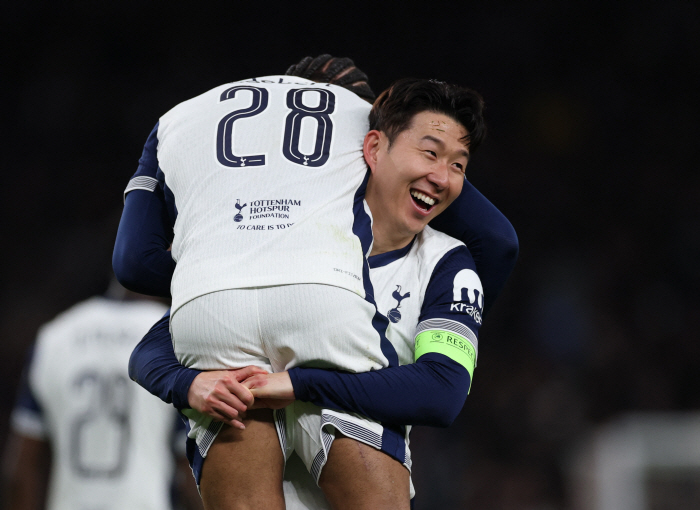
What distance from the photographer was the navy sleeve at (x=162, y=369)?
6.94 ft

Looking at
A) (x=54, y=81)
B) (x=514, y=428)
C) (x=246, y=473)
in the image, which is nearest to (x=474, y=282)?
(x=246, y=473)

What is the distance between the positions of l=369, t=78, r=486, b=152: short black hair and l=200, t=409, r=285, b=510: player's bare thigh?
0.79m

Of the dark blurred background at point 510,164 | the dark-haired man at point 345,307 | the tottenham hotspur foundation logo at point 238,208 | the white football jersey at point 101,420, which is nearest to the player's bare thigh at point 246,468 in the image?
the dark-haired man at point 345,307

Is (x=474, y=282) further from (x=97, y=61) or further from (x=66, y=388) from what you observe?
(x=97, y=61)

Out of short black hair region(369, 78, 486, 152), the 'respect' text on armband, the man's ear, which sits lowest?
the 'respect' text on armband

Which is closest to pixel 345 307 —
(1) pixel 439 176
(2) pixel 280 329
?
(2) pixel 280 329

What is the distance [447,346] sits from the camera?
2207mm

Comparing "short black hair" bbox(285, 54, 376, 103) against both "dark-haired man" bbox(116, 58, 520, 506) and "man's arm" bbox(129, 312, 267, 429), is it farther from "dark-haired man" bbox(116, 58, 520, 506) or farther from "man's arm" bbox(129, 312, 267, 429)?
"man's arm" bbox(129, 312, 267, 429)

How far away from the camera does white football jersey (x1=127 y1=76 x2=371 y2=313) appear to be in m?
2.06

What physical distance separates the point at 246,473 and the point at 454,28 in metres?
9.53

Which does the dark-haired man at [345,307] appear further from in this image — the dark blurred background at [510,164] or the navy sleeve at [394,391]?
the dark blurred background at [510,164]

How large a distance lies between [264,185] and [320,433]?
1.96 ft

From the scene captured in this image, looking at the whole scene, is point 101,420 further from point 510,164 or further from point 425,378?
point 510,164

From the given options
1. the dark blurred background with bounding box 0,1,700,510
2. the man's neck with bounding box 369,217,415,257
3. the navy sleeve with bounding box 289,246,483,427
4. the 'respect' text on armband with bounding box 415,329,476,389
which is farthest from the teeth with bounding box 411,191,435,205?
the dark blurred background with bounding box 0,1,700,510
